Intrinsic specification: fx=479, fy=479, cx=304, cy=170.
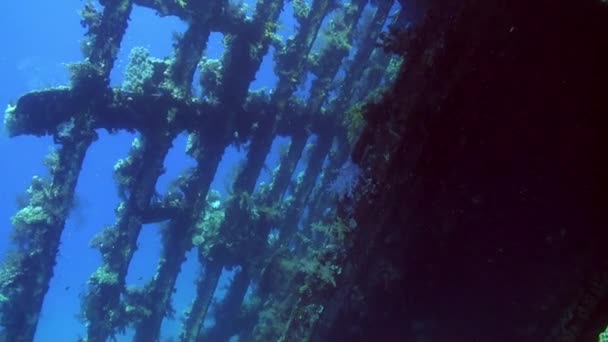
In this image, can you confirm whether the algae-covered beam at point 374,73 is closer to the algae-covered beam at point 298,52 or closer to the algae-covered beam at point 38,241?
the algae-covered beam at point 298,52

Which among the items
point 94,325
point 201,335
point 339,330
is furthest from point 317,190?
point 339,330

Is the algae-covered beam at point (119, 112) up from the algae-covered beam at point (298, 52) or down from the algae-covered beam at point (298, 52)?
down

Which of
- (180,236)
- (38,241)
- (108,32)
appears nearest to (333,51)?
(108,32)

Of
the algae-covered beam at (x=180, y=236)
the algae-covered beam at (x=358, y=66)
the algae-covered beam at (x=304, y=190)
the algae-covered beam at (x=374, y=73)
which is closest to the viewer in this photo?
the algae-covered beam at (x=180, y=236)

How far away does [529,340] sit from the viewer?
4363 millimetres

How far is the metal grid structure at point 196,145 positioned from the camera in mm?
10922

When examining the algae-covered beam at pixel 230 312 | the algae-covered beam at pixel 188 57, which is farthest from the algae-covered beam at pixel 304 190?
the algae-covered beam at pixel 188 57

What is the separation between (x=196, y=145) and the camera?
12.9m

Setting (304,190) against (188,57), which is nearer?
(188,57)

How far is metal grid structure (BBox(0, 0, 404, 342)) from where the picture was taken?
10.9 meters

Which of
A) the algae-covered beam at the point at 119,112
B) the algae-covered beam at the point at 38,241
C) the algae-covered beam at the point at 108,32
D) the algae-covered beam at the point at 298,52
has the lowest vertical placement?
→ the algae-covered beam at the point at 38,241

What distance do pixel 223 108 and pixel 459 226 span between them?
28.4ft

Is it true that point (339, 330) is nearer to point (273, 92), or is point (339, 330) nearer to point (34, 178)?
point (273, 92)

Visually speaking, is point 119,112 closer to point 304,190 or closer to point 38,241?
point 38,241
